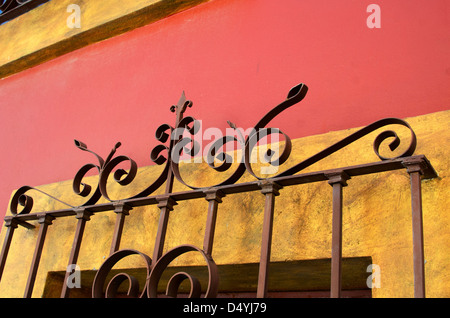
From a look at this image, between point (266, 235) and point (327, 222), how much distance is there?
0.51 feet

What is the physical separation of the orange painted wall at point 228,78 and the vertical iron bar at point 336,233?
0.26m

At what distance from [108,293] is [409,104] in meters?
0.89

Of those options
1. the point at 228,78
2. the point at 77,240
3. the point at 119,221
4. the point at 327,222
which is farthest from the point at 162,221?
the point at 228,78

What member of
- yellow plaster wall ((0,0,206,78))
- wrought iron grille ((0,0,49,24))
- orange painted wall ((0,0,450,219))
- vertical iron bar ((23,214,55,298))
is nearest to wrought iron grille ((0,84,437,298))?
vertical iron bar ((23,214,55,298))

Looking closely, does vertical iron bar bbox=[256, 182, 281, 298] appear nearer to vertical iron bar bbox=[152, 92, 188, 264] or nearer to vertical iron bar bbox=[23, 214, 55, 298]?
vertical iron bar bbox=[152, 92, 188, 264]

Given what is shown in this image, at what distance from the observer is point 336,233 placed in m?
1.09

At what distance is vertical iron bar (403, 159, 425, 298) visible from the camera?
970mm

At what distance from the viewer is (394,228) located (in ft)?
3.67

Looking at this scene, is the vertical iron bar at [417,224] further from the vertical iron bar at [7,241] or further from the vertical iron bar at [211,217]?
the vertical iron bar at [7,241]

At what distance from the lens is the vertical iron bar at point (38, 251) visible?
5.00ft

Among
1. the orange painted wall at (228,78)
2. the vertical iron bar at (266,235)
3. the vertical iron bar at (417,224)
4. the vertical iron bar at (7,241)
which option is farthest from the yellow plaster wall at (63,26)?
the vertical iron bar at (417,224)
